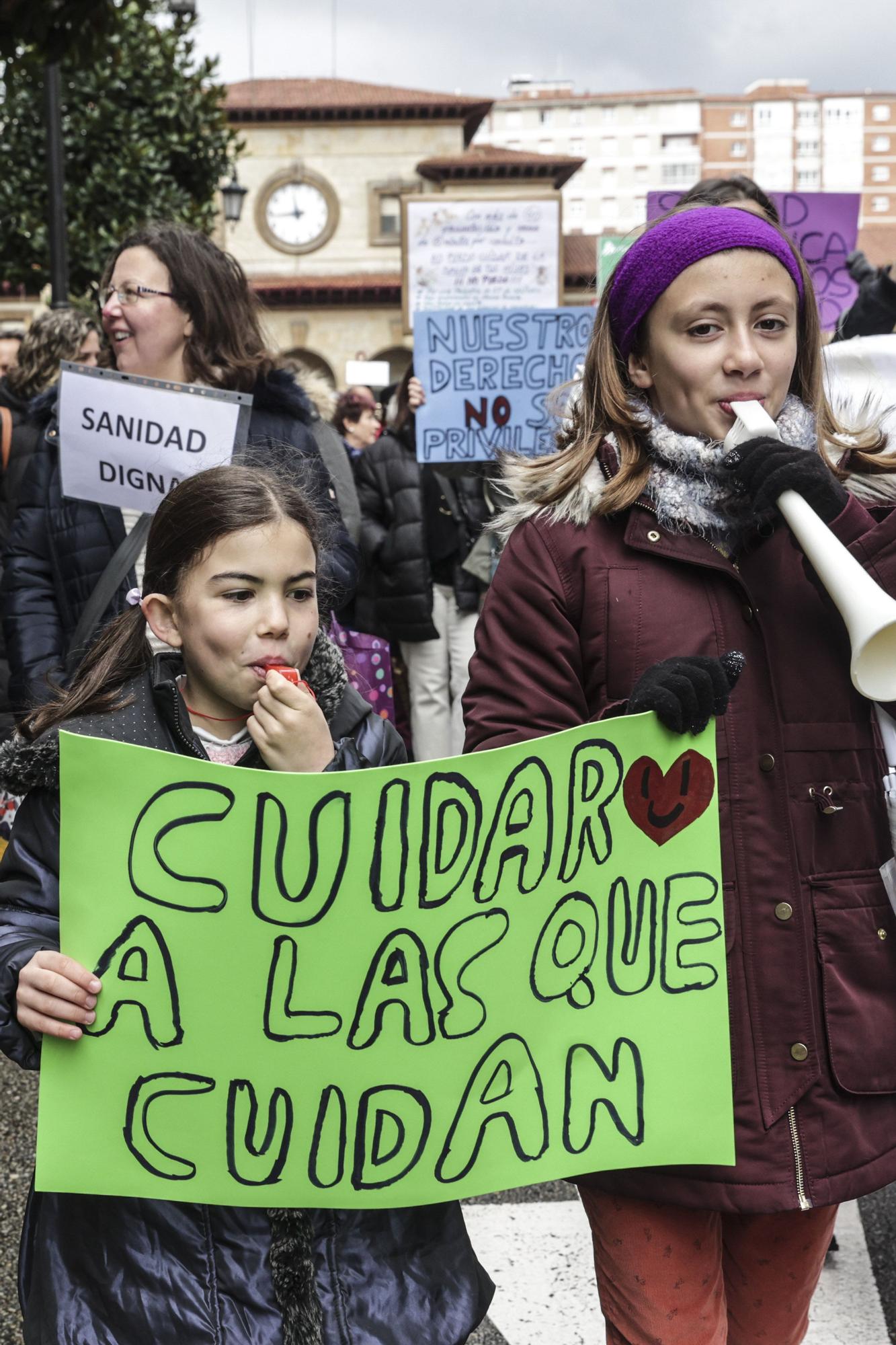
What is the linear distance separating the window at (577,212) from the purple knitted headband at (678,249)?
358ft

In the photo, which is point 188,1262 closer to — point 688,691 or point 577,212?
point 688,691

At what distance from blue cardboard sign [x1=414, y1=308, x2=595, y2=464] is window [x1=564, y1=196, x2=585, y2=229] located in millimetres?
105056

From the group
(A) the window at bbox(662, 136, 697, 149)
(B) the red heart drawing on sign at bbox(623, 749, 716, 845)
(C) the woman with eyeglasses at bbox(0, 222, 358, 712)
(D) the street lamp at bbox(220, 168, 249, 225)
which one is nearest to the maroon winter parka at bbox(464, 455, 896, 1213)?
A: (B) the red heart drawing on sign at bbox(623, 749, 716, 845)

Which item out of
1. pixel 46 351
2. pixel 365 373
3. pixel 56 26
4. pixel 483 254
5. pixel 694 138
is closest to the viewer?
pixel 46 351

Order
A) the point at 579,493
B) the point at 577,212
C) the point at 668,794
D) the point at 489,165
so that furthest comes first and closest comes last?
1. the point at 577,212
2. the point at 489,165
3. the point at 579,493
4. the point at 668,794

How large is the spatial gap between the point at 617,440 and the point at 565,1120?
88 cm

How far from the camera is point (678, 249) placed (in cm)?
193

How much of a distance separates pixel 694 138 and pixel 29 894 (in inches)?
4433

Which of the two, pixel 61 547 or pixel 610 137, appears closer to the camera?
pixel 61 547

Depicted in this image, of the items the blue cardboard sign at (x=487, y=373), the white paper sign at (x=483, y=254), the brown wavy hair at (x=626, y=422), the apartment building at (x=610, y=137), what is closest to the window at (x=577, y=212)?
the apartment building at (x=610, y=137)

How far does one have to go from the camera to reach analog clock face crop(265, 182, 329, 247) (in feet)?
126

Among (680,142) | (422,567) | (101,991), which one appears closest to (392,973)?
(101,991)

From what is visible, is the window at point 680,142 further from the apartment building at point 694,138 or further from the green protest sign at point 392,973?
the green protest sign at point 392,973

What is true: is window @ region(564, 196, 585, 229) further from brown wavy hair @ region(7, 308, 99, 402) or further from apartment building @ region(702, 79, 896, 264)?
brown wavy hair @ region(7, 308, 99, 402)
